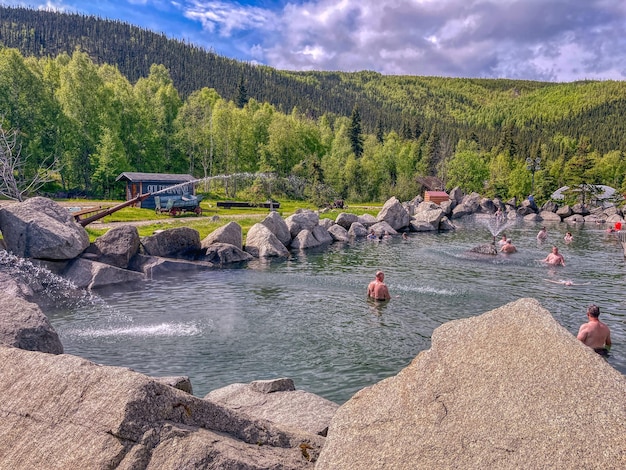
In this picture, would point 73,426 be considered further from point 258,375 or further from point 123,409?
point 258,375

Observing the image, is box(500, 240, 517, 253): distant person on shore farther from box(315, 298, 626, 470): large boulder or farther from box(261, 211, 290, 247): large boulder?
box(315, 298, 626, 470): large boulder

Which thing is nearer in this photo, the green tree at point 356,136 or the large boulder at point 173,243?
the large boulder at point 173,243

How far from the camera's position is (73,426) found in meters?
4.76

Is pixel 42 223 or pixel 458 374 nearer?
pixel 458 374

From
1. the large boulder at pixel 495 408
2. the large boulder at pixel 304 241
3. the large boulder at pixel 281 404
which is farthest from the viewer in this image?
the large boulder at pixel 304 241

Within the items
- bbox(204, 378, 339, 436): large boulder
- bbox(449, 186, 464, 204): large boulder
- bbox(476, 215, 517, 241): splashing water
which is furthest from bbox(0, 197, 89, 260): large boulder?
bbox(449, 186, 464, 204): large boulder

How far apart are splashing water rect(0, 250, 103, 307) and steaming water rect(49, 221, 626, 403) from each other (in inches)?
42.8

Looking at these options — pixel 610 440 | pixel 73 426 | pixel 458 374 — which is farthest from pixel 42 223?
pixel 610 440

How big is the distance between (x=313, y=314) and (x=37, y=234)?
545 inches

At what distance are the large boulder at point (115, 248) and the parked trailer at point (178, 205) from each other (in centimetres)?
2279

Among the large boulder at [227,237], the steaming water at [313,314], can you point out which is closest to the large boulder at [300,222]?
the steaming water at [313,314]

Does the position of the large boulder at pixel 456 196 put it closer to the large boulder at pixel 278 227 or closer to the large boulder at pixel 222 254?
the large boulder at pixel 278 227

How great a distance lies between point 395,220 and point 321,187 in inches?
1067

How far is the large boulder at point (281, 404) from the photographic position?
7.73 m
